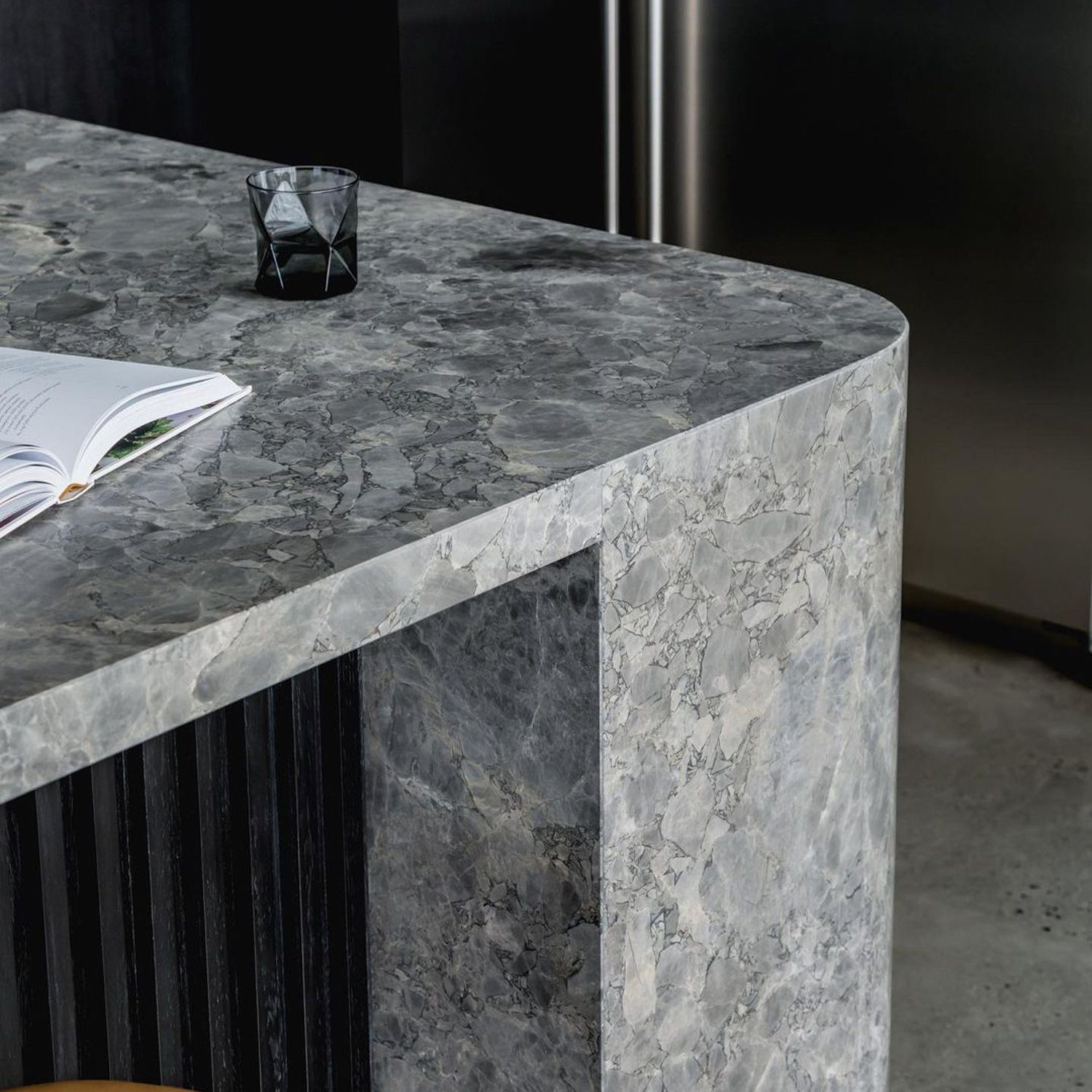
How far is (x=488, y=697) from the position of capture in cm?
123

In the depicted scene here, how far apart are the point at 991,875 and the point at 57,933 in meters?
1.39

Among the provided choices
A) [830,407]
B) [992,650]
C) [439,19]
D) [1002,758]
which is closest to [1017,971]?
[1002,758]

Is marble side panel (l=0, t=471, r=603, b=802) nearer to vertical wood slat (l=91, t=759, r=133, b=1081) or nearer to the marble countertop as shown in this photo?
the marble countertop

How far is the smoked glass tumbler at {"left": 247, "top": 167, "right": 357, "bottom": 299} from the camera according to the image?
1384 millimetres

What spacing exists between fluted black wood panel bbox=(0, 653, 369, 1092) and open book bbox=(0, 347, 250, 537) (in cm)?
21

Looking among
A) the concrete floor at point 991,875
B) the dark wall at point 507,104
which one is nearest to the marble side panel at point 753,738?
the concrete floor at point 991,875

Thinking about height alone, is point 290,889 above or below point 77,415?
below

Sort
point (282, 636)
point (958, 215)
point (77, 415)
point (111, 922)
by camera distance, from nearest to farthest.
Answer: point (282, 636)
point (77, 415)
point (111, 922)
point (958, 215)

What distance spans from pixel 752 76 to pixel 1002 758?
1.25m

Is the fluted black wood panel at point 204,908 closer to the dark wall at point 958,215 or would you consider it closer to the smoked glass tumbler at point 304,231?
the smoked glass tumbler at point 304,231

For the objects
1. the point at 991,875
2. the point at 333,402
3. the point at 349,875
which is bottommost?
the point at 991,875

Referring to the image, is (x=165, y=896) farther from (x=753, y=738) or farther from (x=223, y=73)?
(x=223, y=73)

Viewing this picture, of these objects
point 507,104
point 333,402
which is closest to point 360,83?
point 507,104

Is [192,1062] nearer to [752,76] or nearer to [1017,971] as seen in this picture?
[1017,971]
